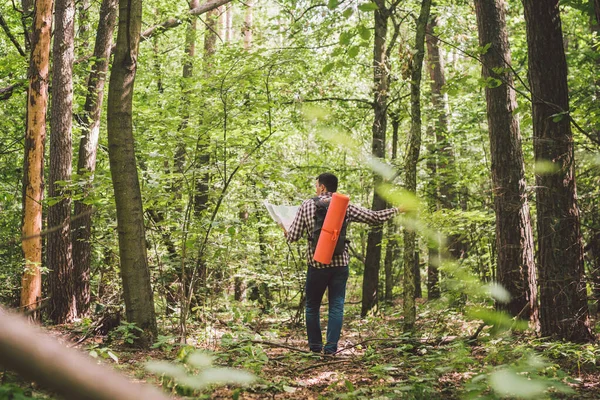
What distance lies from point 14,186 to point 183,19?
599 cm

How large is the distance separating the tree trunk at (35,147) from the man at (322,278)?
4472 mm

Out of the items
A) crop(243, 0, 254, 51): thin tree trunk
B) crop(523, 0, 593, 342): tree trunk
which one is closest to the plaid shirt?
crop(523, 0, 593, 342): tree trunk

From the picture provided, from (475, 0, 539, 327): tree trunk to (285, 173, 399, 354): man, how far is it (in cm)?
166

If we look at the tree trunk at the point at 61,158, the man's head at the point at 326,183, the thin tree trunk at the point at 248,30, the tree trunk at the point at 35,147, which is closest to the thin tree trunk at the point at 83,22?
the tree trunk at the point at 61,158

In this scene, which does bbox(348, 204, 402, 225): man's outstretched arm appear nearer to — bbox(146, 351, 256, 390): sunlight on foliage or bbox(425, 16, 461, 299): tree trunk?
bbox(146, 351, 256, 390): sunlight on foliage

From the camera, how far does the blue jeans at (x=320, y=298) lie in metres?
5.76

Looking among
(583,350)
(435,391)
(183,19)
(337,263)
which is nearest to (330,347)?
(337,263)

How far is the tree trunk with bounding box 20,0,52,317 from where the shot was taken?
7809mm

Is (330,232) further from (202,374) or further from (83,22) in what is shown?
(83,22)

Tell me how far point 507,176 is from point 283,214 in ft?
9.46

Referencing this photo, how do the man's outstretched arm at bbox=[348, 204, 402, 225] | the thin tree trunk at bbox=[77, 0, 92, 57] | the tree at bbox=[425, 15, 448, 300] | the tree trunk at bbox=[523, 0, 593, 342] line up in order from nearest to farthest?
the tree trunk at bbox=[523, 0, 593, 342] → the man's outstretched arm at bbox=[348, 204, 402, 225] → the tree at bbox=[425, 15, 448, 300] → the thin tree trunk at bbox=[77, 0, 92, 57]

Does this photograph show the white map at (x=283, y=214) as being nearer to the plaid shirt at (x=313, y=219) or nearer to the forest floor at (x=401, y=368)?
the plaid shirt at (x=313, y=219)

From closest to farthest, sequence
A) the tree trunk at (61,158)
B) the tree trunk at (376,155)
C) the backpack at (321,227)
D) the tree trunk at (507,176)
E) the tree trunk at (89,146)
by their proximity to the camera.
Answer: the backpack at (321,227), the tree trunk at (507,176), the tree trunk at (61,158), the tree trunk at (89,146), the tree trunk at (376,155)

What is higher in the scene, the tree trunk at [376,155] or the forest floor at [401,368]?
the tree trunk at [376,155]
